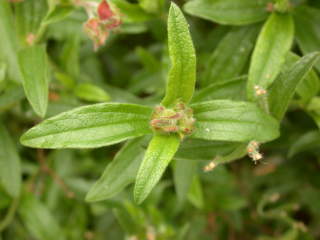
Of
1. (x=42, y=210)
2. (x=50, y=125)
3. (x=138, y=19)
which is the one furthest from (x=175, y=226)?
(x=50, y=125)

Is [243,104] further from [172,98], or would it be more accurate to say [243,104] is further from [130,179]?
[130,179]

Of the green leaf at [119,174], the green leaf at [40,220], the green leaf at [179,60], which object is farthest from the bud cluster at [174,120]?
the green leaf at [40,220]

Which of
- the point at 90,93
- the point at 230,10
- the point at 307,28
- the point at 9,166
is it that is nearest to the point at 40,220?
the point at 9,166

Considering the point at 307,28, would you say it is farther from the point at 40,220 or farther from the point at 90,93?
the point at 40,220

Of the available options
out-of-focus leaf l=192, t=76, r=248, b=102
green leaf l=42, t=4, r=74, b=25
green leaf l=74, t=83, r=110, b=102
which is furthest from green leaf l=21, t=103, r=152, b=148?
green leaf l=74, t=83, r=110, b=102

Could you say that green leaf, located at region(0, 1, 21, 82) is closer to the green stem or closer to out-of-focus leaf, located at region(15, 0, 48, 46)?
out-of-focus leaf, located at region(15, 0, 48, 46)
